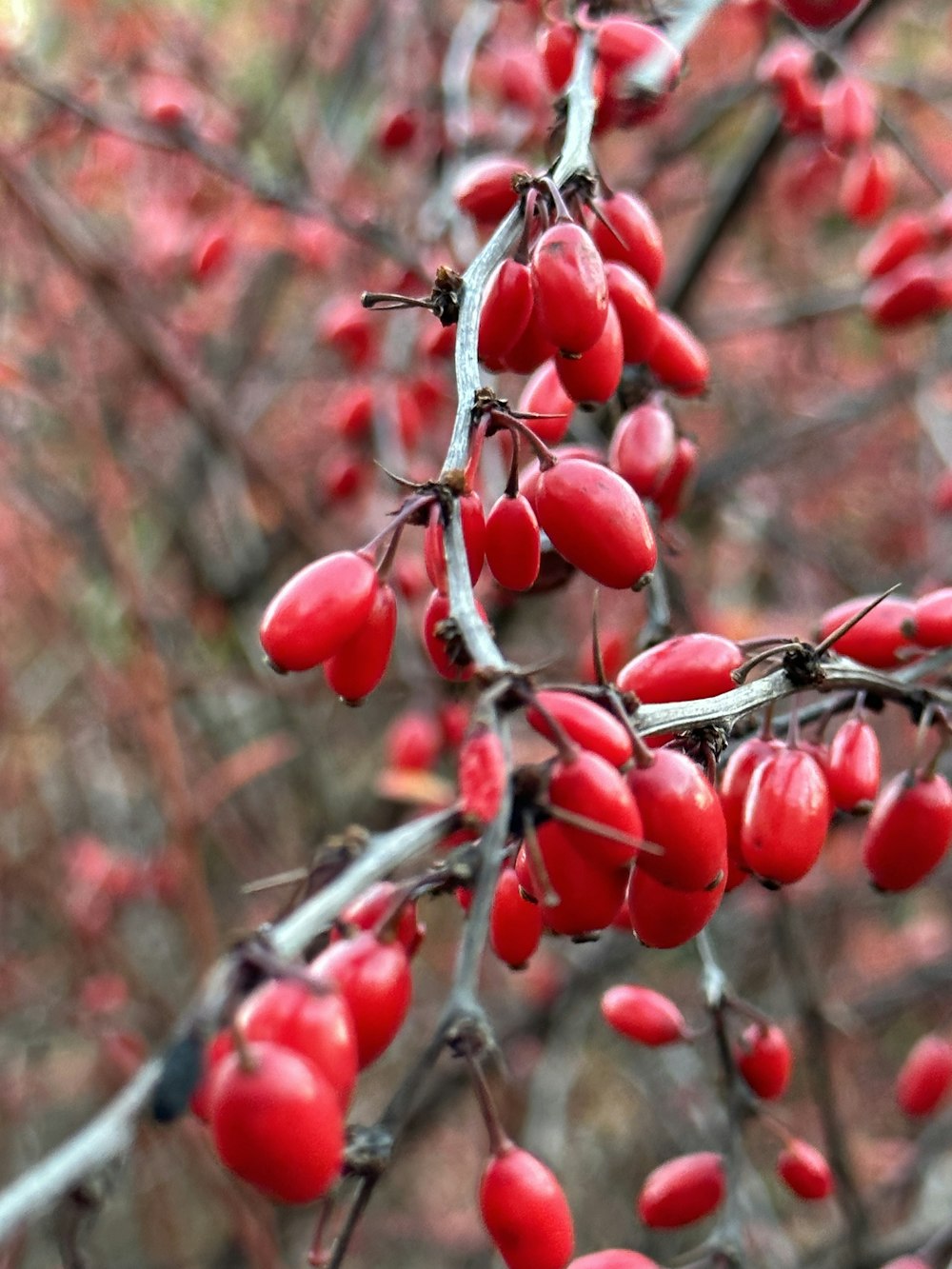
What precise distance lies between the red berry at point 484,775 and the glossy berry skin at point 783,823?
42 cm

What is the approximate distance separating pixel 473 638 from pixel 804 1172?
106cm

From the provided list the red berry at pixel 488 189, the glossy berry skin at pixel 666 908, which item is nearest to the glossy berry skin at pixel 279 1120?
the glossy berry skin at pixel 666 908

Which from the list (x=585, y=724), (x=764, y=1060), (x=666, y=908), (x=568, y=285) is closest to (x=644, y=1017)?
(x=764, y=1060)

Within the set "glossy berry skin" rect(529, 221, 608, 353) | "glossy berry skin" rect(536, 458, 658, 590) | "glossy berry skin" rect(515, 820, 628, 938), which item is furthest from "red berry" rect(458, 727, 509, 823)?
"glossy berry skin" rect(529, 221, 608, 353)

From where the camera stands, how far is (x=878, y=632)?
1.32 metres

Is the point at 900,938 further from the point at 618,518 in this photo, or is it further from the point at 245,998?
the point at 245,998

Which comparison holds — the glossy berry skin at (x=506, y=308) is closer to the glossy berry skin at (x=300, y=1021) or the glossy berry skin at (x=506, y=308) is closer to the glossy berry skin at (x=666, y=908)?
the glossy berry skin at (x=666, y=908)

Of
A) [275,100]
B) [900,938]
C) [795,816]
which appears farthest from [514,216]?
[900,938]

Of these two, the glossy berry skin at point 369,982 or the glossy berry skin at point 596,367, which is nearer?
the glossy berry skin at point 369,982

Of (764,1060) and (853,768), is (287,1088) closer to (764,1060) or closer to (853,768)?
(853,768)

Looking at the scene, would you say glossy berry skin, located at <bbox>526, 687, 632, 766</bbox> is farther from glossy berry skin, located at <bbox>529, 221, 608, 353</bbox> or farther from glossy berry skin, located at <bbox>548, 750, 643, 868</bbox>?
glossy berry skin, located at <bbox>529, 221, 608, 353</bbox>

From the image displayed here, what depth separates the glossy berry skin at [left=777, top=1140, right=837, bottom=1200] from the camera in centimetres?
148

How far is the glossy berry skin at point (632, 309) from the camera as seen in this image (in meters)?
1.23

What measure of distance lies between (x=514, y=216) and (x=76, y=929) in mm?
3046
